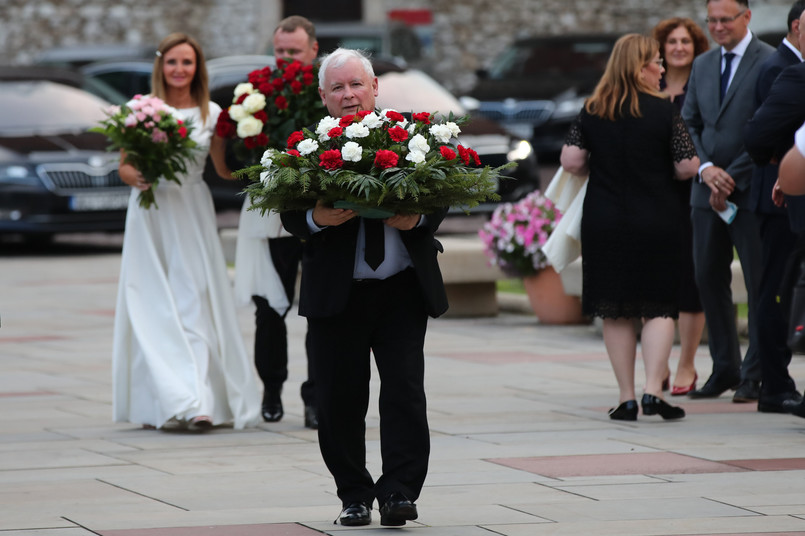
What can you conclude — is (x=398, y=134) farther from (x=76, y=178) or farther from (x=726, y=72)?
(x=76, y=178)

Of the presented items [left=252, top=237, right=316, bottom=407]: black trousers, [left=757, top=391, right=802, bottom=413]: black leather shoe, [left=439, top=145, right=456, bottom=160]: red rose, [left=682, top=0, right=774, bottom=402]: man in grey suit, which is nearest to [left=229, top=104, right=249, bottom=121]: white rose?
[left=252, top=237, right=316, bottom=407]: black trousers

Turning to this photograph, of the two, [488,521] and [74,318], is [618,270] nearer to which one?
[488,521]

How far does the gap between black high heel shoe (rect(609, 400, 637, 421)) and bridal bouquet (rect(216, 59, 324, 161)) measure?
6.65 feet

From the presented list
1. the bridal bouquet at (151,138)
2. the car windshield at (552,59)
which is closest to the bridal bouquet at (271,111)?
the bridal bouquet at (151,138)

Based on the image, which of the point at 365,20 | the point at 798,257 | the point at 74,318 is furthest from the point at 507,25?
the point at 798,257

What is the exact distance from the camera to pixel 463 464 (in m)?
6.74

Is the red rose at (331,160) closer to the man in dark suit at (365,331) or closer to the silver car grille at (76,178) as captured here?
the man in dark suit at (365,331)

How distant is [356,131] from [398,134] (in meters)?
0.14

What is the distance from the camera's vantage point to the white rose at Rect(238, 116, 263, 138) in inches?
305

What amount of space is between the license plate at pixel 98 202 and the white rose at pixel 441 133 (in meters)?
11.3

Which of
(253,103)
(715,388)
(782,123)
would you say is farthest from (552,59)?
(782,123)

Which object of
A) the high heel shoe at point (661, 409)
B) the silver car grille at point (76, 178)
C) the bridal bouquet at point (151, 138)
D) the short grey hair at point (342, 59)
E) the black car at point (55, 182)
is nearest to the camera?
the short grey hair at point (342, 59)

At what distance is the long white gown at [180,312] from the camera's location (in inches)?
312

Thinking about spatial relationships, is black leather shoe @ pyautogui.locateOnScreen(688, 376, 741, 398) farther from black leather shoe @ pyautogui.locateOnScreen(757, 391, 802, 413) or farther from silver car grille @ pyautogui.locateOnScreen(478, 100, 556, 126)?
silver car grille @ pyautogui.locateOnScreen(478, 100, 556, 126)
